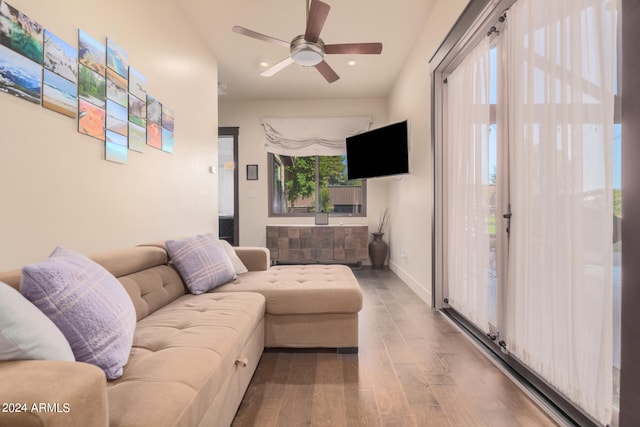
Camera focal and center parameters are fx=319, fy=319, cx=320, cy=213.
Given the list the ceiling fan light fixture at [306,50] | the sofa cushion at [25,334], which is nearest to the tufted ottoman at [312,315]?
the sofa cushion at [25,334]

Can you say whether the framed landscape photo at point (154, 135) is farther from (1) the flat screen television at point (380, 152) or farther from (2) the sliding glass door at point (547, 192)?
(1) the flat screen television at point (380, 152)

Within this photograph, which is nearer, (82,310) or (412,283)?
(82,310)

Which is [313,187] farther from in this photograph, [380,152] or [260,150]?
[380,152]

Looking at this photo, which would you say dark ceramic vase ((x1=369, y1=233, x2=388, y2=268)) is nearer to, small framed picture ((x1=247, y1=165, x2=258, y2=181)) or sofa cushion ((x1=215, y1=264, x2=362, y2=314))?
small framed picture ((x1=247, y1=165, x2=258, y2=181))

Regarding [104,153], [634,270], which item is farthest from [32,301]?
[634,270]

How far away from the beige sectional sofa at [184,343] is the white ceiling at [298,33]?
235 centimetres

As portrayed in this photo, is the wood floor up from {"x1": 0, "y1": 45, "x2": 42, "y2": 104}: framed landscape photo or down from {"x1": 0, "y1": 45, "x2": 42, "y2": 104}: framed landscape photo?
down

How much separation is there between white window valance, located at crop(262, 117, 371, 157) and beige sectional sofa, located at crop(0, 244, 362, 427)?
3.10 m

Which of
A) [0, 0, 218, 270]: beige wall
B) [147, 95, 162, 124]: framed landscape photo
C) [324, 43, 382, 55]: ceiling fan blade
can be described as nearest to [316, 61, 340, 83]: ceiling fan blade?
[324, 43, 382, 55]: ceiling fan blade

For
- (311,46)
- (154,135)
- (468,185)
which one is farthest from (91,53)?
(468,185)

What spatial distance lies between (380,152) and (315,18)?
89.2 inches

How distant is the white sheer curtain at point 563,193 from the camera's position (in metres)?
1.26

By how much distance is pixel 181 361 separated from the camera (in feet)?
3.73

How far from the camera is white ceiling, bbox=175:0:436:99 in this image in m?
3.06
